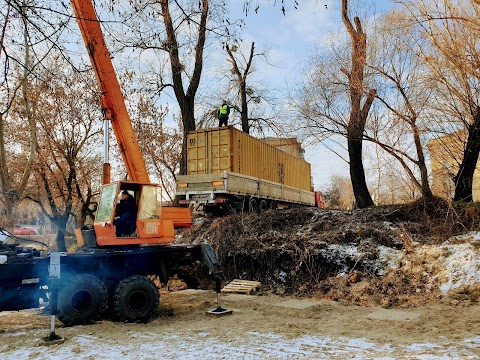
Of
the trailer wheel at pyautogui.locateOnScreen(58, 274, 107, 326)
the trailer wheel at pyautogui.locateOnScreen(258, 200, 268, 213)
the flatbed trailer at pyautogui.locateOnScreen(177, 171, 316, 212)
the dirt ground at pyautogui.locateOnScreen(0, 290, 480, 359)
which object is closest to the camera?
the dirt ground at pyautogui.locateOnScreen(0, 290, 480, 359)

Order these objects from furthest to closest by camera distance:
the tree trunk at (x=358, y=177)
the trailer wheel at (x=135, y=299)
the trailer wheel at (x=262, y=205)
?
the trailer wheel at (x=262, y=205)
the tree trunk at (x=358, y=177)
the trailer wheel at (x=135, y=299)

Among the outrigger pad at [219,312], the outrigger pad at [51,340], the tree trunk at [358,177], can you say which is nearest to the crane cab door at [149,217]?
the outrigger pad at [219,312]

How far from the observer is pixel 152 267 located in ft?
30.2

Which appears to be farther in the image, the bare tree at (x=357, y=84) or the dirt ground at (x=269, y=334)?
the bare tree at (x=357, y=84)

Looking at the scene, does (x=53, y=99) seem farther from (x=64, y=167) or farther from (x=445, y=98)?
(x=445, y=98)

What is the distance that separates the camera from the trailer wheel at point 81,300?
7453mm

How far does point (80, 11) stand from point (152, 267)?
5.20 meters

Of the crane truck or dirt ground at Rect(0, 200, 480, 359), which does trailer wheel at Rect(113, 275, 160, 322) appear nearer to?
the crane truck

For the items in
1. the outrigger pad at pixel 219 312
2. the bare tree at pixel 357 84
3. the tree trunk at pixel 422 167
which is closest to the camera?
the outrigger pad at pixel 219 312

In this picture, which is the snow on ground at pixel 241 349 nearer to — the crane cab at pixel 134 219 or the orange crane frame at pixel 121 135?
the crane cab at pixel 134 219

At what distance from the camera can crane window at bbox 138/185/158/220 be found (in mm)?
8625

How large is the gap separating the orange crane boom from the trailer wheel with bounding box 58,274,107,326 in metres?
2.16

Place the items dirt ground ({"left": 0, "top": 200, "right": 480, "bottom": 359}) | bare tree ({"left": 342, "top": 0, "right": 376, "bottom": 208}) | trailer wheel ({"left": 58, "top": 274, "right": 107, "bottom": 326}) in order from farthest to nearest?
bare tree ({"left": 342, "top": 0, "right": 376, "bottom": 208}) → trailer wheel ({"left": 58, "top": 274, "right": 107, "bottom": 326}) → dirt ground ({"left": 0, "top": 200, "right": 480, "bottom": 359})

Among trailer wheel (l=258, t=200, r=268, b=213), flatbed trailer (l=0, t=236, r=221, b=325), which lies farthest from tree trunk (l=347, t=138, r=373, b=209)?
flatbed trailer (l=0, t=236, r=221, b=325)
